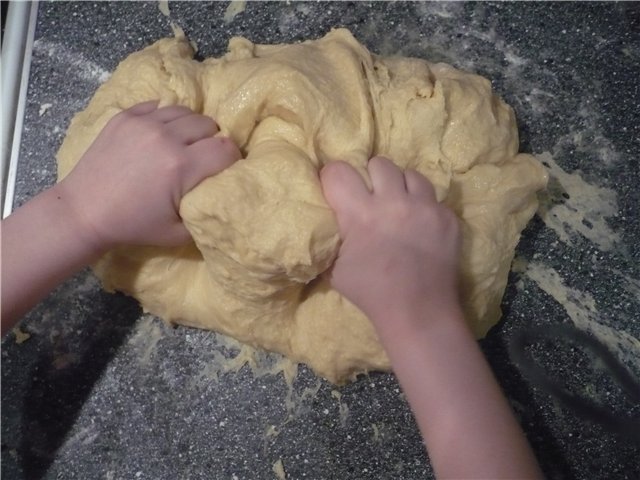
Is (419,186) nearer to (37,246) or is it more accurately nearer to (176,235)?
(176,235)

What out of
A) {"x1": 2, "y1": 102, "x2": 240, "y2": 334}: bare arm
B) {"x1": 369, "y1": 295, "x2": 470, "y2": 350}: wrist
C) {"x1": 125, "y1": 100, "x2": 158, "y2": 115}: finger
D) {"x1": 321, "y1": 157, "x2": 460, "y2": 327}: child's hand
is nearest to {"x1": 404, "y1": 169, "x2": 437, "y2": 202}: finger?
{"x1": 321, "y1": 157, "x2": 460, "y2": 327}: child's hand

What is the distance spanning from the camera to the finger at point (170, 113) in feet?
3.24

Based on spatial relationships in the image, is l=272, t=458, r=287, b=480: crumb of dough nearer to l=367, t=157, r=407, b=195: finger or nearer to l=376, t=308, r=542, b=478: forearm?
l=376, t=308, r=542, b=478: forearm

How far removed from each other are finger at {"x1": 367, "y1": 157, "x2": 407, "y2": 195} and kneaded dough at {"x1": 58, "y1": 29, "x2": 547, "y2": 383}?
23 millimetres

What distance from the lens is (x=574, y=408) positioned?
1097 mm

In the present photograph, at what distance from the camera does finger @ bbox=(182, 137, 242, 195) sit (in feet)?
3.12

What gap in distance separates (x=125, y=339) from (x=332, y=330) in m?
0.35

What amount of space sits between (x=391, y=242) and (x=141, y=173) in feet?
1.10

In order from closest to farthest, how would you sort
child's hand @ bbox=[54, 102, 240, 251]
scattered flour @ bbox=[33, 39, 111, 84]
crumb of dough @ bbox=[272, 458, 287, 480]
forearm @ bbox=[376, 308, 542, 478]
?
forearm @ bbox=[376, 308, 542, 478]
child's hand @ bbox=[54, 102, 240, 251]
crumb of dough @ bbox=[272, 458, 287, 480]
scattered flour @ bbox=[33, 39, 111, 84]

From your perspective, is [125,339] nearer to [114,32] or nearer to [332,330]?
[332,330]

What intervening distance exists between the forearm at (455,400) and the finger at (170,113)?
0.39 meters

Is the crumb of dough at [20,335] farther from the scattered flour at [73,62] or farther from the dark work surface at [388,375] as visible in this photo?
the scattered flour at [73,62]

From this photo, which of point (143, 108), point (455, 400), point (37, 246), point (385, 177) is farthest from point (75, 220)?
point (455, 400)

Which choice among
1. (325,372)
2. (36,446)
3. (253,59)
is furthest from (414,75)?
(36,446)
